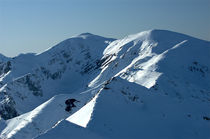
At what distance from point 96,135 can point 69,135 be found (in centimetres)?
615

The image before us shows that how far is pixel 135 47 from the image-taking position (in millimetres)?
181625

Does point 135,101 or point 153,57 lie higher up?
point 135,101

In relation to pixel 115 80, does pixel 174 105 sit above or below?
below

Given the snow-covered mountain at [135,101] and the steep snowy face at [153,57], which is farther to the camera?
the steep snowy face at [153,57]

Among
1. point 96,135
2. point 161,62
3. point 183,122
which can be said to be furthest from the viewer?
point 161,62

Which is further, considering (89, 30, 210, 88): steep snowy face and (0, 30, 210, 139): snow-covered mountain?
(89, 30, 210, 88): steep snowy face

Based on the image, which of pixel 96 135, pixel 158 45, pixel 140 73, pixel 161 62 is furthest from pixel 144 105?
pixel 158 45

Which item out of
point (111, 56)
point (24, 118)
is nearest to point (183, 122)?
point (24, 118)

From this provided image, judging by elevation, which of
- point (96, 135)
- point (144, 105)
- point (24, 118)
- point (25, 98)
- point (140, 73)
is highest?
point (96, 135)

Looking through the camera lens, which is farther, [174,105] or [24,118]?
[24,118]

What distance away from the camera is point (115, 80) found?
84.7 m

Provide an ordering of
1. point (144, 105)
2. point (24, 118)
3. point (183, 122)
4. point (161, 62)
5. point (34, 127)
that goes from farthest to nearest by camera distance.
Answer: point (161, 62) → point (24, 118) → point (34, 127) → point (144, 105) → point (183, 122)

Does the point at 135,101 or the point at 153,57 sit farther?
the point at 153,57

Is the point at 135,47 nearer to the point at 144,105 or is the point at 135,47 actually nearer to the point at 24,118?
the point at 24,118
